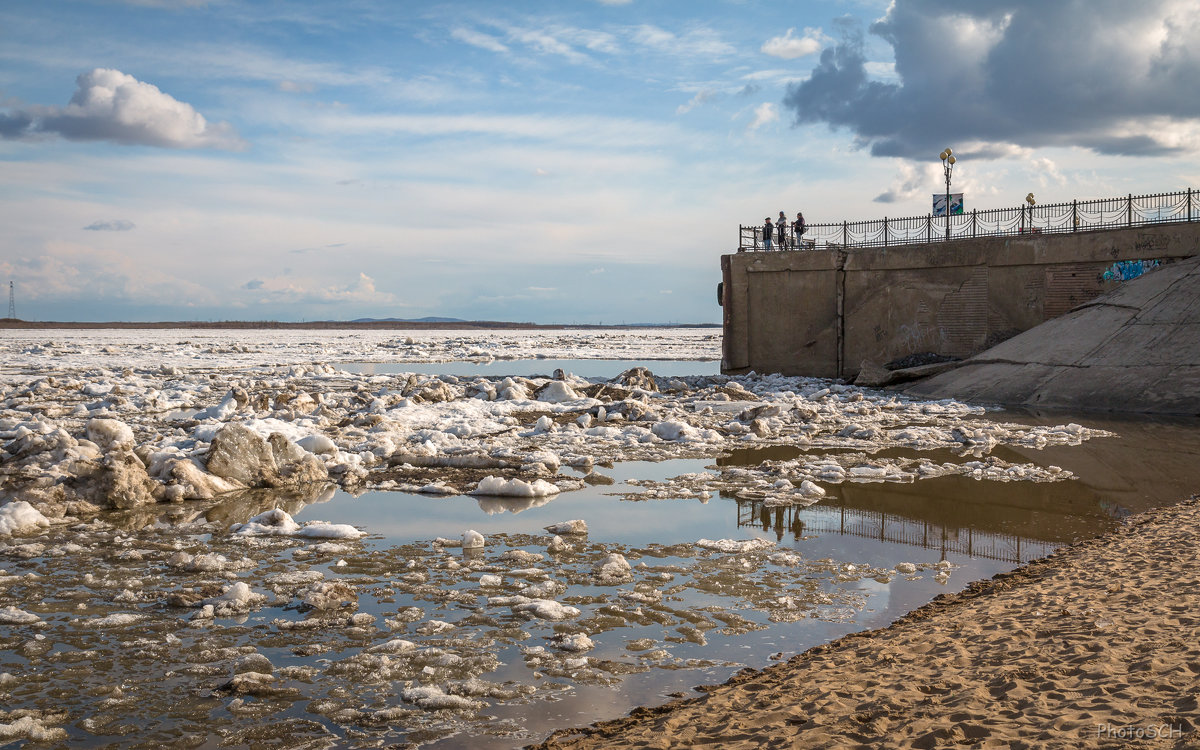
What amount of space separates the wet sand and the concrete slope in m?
13.9

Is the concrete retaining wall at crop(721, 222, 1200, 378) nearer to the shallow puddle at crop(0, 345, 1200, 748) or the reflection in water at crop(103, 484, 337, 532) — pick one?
the shallow puddle at crop(0, 345, 1200, 748)

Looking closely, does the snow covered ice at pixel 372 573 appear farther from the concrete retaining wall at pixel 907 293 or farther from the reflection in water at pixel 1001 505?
the concrete retaining wall at pixel 907 293

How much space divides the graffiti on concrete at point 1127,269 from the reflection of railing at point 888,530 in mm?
15947

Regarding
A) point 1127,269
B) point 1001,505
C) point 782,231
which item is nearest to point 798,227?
point 782,231

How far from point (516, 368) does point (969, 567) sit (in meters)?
29.4

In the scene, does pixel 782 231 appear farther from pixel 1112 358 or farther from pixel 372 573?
pixel 372 573

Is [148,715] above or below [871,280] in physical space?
below

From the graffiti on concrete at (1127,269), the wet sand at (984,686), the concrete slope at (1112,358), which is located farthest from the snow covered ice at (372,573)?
the graffiti on concrete at (1127,269)

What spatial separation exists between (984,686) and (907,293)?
882 inches

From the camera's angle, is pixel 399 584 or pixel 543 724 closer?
pixel 543 724

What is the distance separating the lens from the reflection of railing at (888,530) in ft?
23.9

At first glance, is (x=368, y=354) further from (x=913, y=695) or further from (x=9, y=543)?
(x=913, y=695)

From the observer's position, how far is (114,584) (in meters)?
6.21

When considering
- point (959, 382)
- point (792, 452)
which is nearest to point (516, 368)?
point (959, 382)
